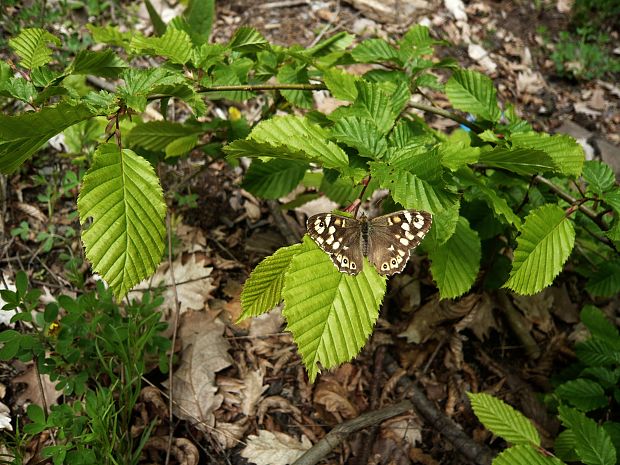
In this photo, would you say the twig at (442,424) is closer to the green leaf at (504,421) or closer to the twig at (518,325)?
the green leaf at (504,421)

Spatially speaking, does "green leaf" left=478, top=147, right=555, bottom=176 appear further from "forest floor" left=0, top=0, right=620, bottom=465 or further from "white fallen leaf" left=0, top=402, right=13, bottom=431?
"white fallen leaf" left=0, top=402, right=13, bottom=431

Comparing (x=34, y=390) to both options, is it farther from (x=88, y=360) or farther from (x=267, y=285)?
(x=267, y=285)

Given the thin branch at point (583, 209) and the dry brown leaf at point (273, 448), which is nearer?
the thin branch at point (583, 209)

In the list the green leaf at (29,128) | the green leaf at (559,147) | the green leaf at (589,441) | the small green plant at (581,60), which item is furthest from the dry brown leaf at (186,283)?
the small green plant at (581,60)

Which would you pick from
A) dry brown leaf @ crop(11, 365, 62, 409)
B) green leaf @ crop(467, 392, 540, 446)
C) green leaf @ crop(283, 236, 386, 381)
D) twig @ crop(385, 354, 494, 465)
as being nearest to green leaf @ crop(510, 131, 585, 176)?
green leaf @ crop(283, 236, 386, 381)

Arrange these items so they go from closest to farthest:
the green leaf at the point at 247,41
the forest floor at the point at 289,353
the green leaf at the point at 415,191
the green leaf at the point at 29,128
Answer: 1. the green leaf at the point at 29,128
2. the green leaf at the point at 415,191
3. the green leaf at the point at 247,41
4. the forest floor at the point at 289,353
